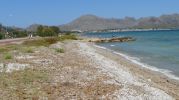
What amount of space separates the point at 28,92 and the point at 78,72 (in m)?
7.09

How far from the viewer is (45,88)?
1873 centimetres

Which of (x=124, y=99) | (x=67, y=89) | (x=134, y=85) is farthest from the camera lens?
(x=134, y=85)

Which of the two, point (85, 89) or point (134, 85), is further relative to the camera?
point (134, 85)

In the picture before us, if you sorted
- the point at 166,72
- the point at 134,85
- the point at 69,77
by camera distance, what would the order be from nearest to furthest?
the point at 134,85
the point at 69,77
the point at 166,72

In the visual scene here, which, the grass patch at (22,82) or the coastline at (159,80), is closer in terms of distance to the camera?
the grass patch at (22,82)

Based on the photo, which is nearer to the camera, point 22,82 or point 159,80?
point 22,82

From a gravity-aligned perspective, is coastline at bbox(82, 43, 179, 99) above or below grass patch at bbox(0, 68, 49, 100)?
below

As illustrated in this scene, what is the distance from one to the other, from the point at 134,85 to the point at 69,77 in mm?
3589

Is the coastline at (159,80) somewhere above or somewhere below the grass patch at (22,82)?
below

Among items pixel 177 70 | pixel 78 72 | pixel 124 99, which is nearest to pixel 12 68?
pixel 78 72

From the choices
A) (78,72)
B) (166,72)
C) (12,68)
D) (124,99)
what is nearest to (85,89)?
(124,99)

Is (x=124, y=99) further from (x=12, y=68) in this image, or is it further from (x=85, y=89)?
(x=12, y=68)

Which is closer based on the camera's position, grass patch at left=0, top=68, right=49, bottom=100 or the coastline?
grass patch at left=0, top=68, right=49, bottom=100

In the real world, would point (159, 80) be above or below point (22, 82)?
below
